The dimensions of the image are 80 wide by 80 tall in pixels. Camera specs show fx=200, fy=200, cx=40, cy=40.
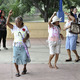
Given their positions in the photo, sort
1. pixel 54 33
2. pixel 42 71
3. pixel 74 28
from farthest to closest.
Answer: pixel 74 28 → pixel 54 33 → pixel 42 71

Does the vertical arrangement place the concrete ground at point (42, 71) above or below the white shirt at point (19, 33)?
below

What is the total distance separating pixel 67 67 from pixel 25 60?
1.52 m

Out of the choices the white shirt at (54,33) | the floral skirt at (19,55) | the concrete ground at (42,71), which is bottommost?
the concrete ground at (42,71)

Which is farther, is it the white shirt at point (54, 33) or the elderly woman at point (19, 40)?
the white shirt at point (54, 33)

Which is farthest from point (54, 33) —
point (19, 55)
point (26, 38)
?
point (19, 55)

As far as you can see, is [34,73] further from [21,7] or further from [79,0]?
[79,0]

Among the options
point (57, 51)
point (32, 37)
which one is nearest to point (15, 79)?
point (57, 51)

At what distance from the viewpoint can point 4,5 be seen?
14750 mm

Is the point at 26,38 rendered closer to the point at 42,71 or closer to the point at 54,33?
the point at 54,33

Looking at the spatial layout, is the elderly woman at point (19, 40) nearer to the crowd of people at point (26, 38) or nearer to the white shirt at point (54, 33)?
the crowd of people at point (26, 38)

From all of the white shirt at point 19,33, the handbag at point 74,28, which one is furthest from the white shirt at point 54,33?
Answer: the white shirt at point 19,33

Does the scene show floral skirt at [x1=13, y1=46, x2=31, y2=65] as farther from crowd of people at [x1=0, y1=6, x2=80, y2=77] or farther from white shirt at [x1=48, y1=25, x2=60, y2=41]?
white shirt at [x1=48, y1=25, x2=60, y2=41]

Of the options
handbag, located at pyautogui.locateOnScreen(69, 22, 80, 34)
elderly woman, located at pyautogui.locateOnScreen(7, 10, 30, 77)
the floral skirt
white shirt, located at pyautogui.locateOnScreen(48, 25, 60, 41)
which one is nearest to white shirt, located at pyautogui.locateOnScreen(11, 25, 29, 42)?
elderly woman, located at pyautogui.locateOnScreen(7, 10, 30, 77)

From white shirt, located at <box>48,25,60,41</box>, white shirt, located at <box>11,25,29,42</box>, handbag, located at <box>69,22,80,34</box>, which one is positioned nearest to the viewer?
white shirt, located at <box>11,25,29,42</box>
